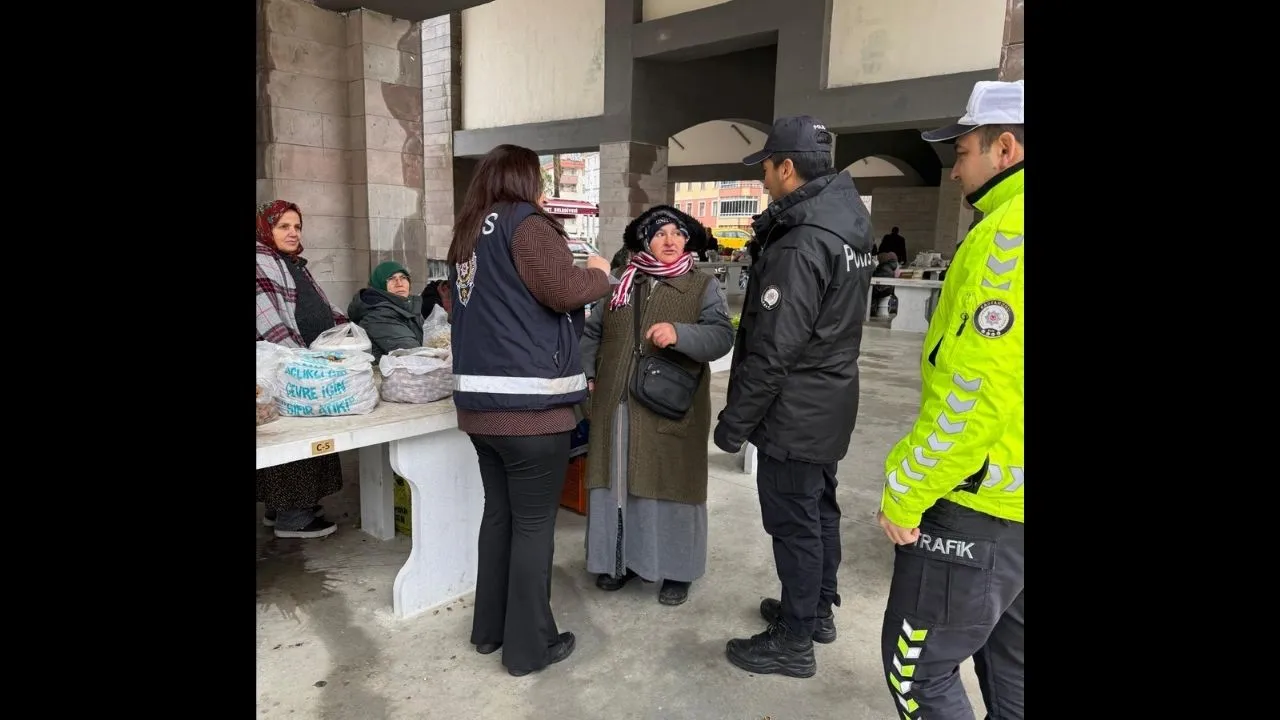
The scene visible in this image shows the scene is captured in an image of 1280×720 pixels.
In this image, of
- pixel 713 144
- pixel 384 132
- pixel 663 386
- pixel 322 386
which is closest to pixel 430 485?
pixel 322 386

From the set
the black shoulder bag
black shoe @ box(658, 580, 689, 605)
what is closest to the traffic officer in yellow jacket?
the black shoulder bag

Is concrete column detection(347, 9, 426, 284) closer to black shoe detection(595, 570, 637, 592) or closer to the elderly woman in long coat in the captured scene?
the elderly woman in long coat

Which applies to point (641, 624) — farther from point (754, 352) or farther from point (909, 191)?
point (909, 191)

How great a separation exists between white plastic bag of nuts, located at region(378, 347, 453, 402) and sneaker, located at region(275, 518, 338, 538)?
3.35 ft

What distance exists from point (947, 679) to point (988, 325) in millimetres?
777

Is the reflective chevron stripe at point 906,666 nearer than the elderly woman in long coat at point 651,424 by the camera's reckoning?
Yes

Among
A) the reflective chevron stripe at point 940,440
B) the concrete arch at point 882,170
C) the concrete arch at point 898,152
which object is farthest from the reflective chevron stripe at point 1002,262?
the concrete arch at point 882,170

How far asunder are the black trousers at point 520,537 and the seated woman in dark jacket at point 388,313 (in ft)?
4.28

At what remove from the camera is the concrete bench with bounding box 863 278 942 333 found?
1110cm

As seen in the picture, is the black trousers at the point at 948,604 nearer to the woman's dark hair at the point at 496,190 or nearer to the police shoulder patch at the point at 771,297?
the police shoulder patch at the point at 771,297

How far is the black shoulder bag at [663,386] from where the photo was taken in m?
2.71
